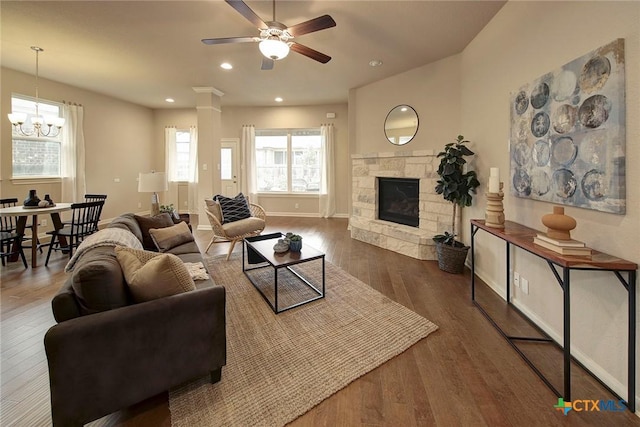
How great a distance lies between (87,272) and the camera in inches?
52.7

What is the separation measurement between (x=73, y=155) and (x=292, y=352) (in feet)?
20.3

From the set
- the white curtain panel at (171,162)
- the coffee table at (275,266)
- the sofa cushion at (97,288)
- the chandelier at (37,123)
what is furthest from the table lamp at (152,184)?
the white curtain panel at (171,162)

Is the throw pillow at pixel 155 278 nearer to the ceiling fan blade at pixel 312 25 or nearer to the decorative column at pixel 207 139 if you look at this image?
the ceiling fan blade at pixel 312 25

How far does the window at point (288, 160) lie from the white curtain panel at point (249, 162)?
0.72 feet

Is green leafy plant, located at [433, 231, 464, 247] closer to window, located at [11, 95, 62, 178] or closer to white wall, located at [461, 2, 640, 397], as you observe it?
white wall, located at [461, 2, 640, 397]

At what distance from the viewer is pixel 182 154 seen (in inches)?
306

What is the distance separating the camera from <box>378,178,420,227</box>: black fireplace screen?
453 centimetres

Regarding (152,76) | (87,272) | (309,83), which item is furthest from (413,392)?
(152,76)

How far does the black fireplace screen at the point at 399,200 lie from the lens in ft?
14.9

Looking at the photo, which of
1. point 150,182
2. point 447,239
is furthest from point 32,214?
point 447,239

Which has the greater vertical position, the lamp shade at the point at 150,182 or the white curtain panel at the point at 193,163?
the white curtain panel at the point at 193,163

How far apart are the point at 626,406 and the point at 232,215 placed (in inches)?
164

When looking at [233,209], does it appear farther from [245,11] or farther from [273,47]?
[245,11]

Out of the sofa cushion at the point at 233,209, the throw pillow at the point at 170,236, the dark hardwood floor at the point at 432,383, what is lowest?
the dark hardwood floor at the point at 432,383
